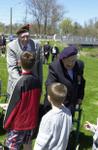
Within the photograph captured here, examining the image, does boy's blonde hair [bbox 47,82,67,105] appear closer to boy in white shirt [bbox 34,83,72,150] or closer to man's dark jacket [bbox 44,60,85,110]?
boy in white shirt [bbox 34,83,72,150]

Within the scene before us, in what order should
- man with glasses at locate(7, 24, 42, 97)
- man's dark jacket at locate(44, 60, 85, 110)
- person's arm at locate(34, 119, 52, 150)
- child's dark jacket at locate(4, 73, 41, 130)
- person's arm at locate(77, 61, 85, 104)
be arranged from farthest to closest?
man with glasses at locate(7, 24, 42, 97) < person's arm at locate(77, 61, 85, 104) < man's dark jacket at locate(44, 60, 85, 110) < child's dark jacket at locate(4, 73, 41, 130) < person's arm at locate(34, 119, 52, 150)

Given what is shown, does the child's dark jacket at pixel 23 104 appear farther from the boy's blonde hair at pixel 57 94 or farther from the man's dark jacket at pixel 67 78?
the boy's blonde hair at pixel 57 94

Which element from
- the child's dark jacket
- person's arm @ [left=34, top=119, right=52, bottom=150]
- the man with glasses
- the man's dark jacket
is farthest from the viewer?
the man with glasses

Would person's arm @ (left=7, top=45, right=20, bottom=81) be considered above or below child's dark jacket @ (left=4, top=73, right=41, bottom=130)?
above

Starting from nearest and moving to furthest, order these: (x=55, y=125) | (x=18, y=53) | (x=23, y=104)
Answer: (x=55, y=125) < (x=23, y=104) < (x=18, y=53)

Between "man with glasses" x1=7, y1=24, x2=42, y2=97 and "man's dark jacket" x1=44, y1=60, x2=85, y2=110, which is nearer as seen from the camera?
"man's dark jacket" x1=44, y1=60, x2=85, y2=110

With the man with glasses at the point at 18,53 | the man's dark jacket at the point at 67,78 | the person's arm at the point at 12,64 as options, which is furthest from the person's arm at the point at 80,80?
the person's arm at the point at 12,64

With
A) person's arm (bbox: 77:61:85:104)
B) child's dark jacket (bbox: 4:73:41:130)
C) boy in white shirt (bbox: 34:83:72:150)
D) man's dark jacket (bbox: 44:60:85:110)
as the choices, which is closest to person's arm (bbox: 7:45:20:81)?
man's dark jacket (bbox: 44:60:85:110)

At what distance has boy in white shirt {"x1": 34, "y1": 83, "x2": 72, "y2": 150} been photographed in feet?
14.7

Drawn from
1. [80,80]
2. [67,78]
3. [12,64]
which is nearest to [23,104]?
[67,78]

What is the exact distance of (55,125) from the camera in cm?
447

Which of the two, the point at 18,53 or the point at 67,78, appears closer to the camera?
the point at 67,78

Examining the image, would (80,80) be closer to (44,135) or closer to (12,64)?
(12,64)

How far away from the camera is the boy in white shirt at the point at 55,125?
14.7 ft
